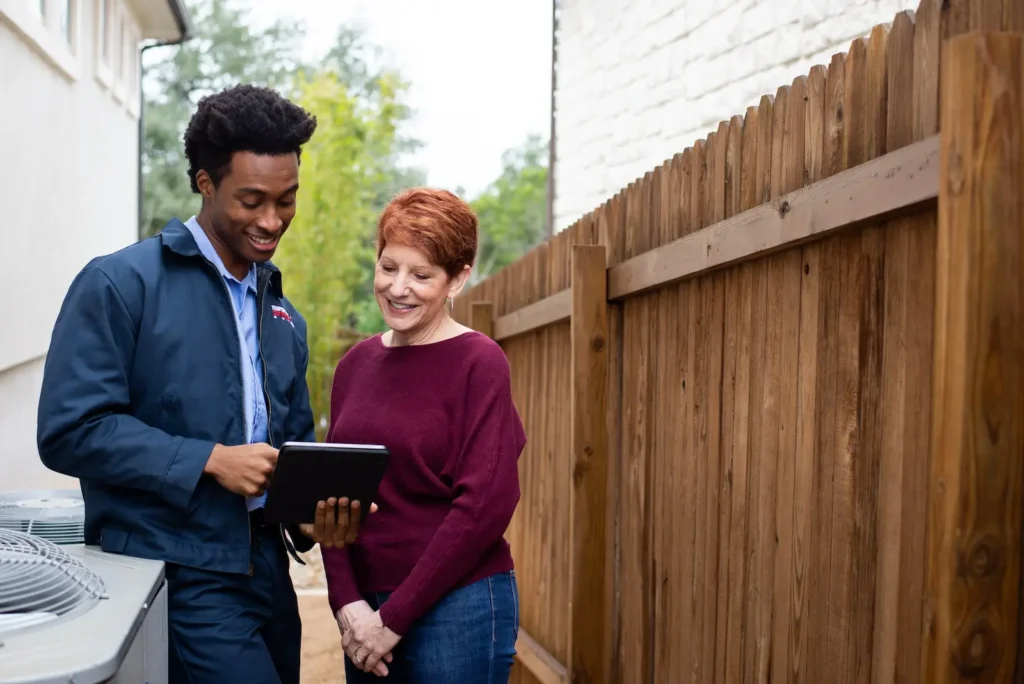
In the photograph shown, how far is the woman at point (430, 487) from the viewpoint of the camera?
239 cm

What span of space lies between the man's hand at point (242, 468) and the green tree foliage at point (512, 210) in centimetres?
3889

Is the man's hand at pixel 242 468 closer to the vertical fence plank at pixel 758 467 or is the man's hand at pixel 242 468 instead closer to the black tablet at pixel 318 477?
the black tablet at pixel 318 477

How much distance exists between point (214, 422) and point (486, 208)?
132 ft

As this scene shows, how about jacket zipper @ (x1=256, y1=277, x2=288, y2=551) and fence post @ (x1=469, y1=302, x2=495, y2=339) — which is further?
fence post @ (x1=469, y1=302, x2=495, y2=339)

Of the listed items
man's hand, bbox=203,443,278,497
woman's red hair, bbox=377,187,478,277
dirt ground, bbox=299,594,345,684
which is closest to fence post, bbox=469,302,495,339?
dirt ground, bbox=299,594,345,684

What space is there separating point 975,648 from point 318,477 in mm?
1283

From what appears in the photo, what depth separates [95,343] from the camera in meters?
2.24

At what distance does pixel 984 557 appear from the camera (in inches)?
67.9

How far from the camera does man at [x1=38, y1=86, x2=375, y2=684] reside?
2.25m

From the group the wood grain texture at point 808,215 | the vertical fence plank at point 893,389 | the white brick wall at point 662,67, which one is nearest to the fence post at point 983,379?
the wood grain texture at point 808,215

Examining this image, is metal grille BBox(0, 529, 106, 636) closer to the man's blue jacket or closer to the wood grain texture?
the man's blue jacket

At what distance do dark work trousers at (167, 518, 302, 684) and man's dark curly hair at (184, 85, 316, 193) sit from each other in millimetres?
855

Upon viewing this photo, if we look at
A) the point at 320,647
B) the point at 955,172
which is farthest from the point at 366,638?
the point at 320,647

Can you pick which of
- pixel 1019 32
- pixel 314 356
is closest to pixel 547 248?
pixel 1019 32
